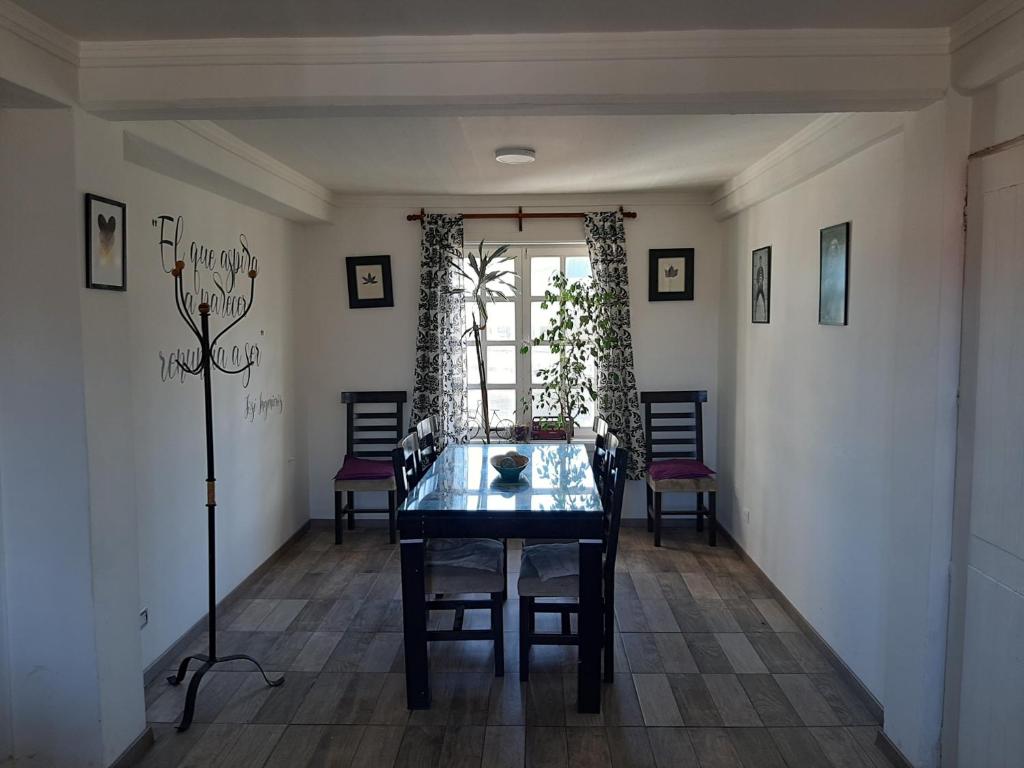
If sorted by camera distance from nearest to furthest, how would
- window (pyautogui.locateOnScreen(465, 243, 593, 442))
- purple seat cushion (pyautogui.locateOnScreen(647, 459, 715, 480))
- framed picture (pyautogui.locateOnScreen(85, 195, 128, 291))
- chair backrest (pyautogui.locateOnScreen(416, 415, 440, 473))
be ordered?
framed picture (pyautogui.locateOnScreen(85, 195, 128, 291)), chair backrest (pyautogui.locateOnScreen(416, 415, 440, 473)), purple seat cushion (pyautogui.locateOnScreen(647, 459, 715, 480)), window (pyautogui.locateOnScreen(465, 243, 593, 442))

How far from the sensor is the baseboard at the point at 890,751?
2.43 metres

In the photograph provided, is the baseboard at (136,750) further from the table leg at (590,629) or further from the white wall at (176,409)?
the table leg at (590,629)

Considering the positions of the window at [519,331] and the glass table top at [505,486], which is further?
the window at [519,331]

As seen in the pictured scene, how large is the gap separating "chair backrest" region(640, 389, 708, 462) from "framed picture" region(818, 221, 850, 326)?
6.00 feet

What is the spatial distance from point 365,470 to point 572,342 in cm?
171

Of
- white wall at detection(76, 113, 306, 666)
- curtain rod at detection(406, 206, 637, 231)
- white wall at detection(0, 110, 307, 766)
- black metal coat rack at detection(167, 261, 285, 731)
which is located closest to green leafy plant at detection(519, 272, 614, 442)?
curtain rod at detection(406, 206, 637, 231)

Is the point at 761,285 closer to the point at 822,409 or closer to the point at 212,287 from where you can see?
the point at 822,409

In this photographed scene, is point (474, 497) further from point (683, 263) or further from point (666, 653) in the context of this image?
point (683, 263)

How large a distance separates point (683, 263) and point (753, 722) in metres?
3.27

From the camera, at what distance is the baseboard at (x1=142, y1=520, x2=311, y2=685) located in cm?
313

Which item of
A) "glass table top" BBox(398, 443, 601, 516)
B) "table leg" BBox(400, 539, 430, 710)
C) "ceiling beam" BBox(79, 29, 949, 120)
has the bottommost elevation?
"table leg" BBox(400, 539, 430, 710)

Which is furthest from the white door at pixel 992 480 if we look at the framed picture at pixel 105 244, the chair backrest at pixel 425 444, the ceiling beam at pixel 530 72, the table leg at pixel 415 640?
the framed picture at pixel 105 244

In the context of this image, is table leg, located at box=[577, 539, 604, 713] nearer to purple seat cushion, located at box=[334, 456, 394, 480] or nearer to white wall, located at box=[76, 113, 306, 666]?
white wall, located at box=[76, 113, 306, 666]

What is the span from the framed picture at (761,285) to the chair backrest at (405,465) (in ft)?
7.04
